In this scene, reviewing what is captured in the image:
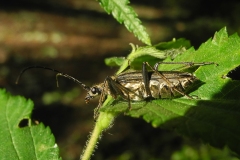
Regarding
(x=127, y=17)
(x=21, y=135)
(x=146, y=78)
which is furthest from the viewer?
(x=146, y=78)

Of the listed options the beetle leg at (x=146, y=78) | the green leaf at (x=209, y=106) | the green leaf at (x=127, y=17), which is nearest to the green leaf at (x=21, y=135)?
the green leaf at (x=209, y=106)

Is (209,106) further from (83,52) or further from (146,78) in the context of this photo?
(83,52)

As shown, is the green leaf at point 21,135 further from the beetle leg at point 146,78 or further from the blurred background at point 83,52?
the blurred background at point 83,52

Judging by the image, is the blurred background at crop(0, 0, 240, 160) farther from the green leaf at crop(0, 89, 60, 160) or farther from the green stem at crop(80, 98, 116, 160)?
the green stem at crop(80, 98, 116, 160)

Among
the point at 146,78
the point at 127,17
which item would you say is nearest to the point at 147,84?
the point at 146,78

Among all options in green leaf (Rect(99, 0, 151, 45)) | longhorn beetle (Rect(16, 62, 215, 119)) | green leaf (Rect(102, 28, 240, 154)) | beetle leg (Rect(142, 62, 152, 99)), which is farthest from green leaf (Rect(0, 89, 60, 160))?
green leaf (Rect(99, 0, 151, 45))
